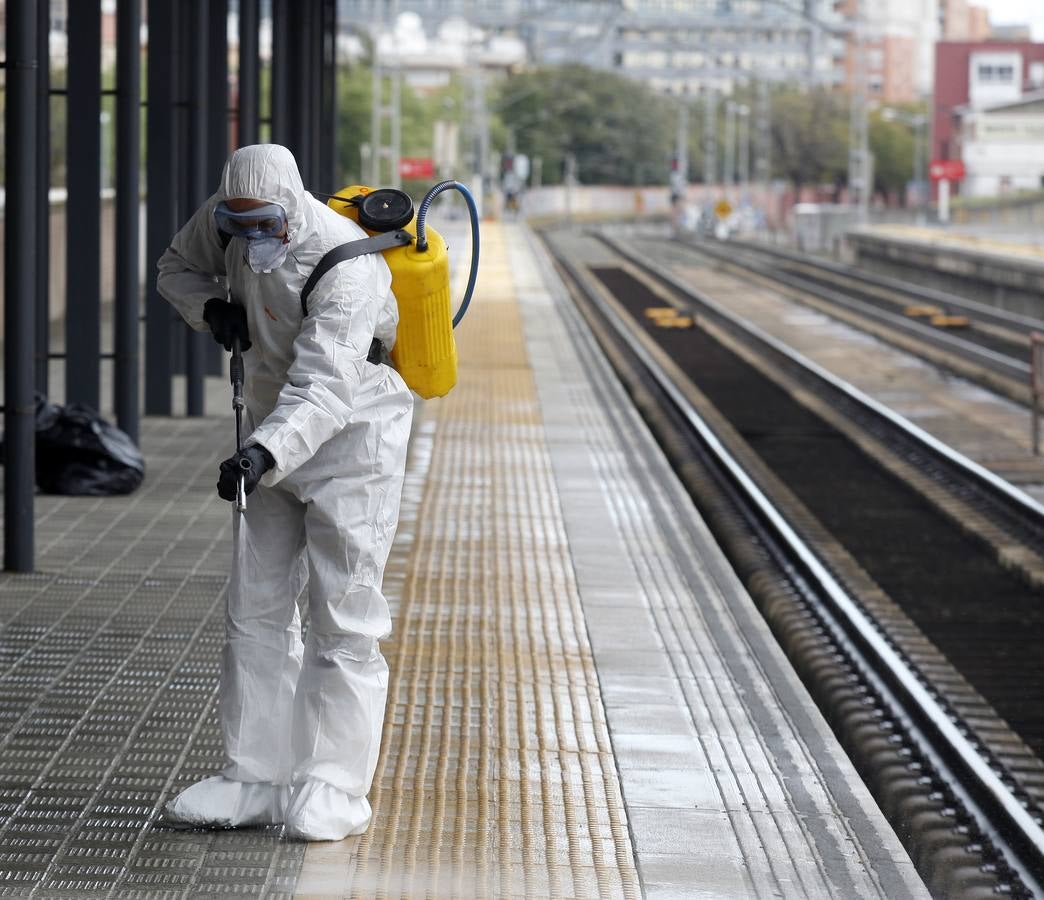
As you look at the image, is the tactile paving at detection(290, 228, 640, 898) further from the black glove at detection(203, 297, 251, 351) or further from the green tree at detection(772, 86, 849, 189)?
the green tree at detection(772, 86, 849, 189)

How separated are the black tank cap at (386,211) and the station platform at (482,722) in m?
1.66

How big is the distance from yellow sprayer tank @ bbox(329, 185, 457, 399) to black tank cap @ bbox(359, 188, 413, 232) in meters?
0.04

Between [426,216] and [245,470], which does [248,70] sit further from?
[245,470]

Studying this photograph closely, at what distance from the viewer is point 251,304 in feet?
16.4

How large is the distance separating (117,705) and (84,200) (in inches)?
251

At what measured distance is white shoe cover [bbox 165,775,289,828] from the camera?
17.0ft

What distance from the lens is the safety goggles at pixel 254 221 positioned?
187 inches

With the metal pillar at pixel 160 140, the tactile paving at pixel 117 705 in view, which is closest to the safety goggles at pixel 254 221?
the tactile paving at pixel 117 705

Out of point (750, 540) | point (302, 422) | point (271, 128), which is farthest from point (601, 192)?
point (302, 422)

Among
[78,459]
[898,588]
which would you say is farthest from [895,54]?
[78,459]

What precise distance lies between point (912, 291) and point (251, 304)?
34897 mm

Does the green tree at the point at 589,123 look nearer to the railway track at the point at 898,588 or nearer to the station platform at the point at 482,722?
the railway track at the point at 898,588

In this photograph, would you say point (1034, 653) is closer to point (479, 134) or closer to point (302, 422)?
point (302, 422)

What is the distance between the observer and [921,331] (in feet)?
91.7
